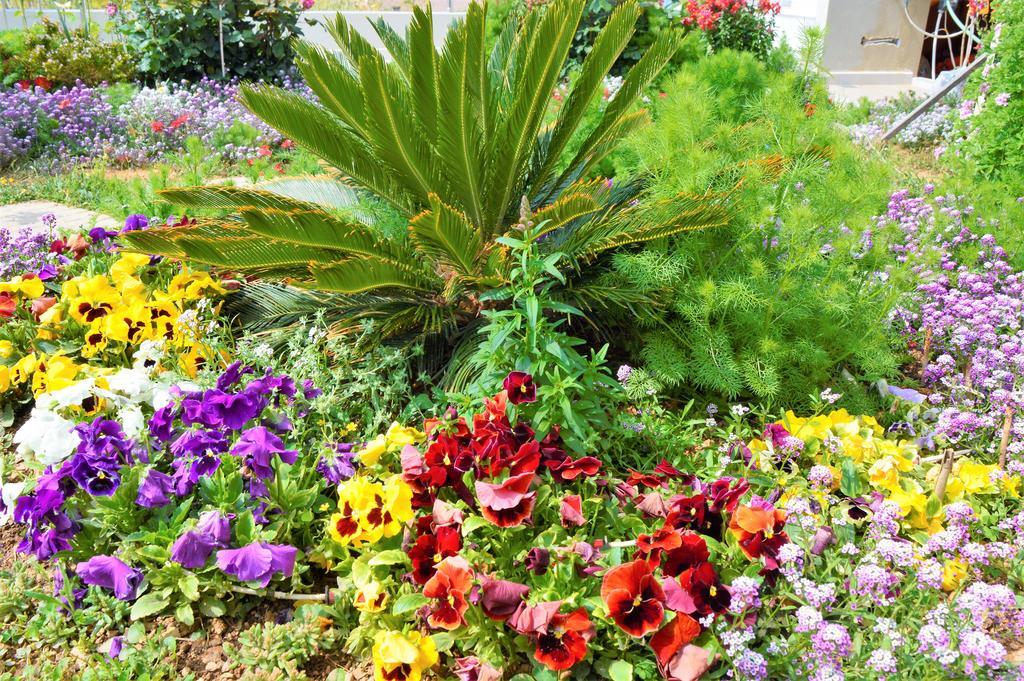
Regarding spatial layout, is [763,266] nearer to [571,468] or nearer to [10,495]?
[571,468]

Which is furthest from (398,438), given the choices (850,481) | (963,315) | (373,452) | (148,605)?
(963,315)

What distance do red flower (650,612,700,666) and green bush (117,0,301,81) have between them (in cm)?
817

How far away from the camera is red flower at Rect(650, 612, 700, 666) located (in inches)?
68.6

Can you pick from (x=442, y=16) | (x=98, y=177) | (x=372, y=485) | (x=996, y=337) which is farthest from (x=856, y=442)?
(x=442, y=16)

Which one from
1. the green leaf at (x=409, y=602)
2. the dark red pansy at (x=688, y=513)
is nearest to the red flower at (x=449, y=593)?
the green leaf at (x=409, y=602)

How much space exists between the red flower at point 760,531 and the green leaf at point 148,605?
147 centimetres

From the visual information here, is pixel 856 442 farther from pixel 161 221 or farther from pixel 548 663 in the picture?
pixel 161 221

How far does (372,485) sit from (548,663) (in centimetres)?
65

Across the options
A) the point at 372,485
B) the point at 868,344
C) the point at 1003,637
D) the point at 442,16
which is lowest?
the point at 1003,637

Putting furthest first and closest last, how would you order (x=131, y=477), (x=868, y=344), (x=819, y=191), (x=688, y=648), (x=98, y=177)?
(x=98, y=177)
(x=819, y=191)
(x=868, y=344)
(x=131, y=477)
(x=688, y=648)

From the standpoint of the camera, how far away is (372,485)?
208 cm

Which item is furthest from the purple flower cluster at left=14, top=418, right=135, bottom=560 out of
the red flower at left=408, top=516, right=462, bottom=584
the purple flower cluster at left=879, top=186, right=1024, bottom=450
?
the purple flower cluster at left=879, top=186, right=1024, bottom=450

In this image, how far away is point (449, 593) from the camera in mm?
1836

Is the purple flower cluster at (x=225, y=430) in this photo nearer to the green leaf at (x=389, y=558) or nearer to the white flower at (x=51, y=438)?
the white flower at (x=51, y=438)
